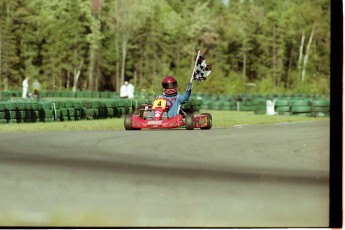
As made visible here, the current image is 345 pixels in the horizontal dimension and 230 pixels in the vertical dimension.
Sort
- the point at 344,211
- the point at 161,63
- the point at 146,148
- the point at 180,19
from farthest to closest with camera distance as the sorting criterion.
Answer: the point at 180,19
the point at 161,63
the point at 146,148
the point at 344,211

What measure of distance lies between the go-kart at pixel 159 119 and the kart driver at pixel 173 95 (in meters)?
0.19

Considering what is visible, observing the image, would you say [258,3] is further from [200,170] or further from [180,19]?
[200,170]

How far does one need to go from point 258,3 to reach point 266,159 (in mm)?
47308

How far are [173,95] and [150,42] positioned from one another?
28.9m

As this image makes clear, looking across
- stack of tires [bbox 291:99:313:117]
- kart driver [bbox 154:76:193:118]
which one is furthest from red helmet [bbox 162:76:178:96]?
stack of tires [bbox 291:99:313:117]

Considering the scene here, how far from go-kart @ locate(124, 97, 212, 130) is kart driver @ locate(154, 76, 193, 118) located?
0.64ft

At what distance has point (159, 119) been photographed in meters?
16.0

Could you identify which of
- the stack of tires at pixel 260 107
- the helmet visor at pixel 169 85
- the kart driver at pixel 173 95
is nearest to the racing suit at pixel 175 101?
the kart driver at pixel 173 95

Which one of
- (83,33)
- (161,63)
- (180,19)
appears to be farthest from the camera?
(83,33)

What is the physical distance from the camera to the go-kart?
51.2ft

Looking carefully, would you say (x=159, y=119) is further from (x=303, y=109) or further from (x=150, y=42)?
(x=150, y=42)

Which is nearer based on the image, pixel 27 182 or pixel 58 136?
pixel 27 182

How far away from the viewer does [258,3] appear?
58250mm

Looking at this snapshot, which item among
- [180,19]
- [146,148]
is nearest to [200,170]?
[146,148]
